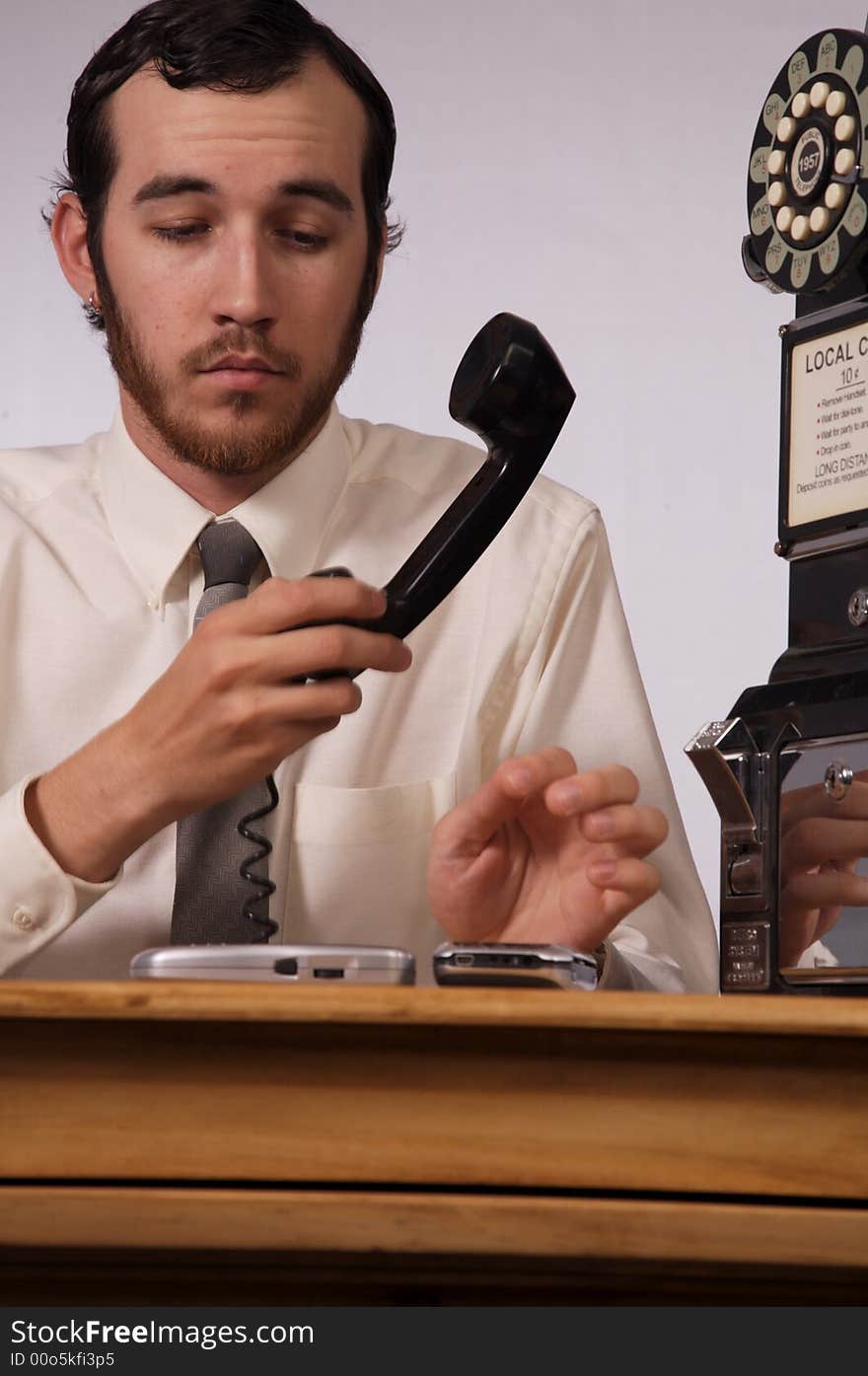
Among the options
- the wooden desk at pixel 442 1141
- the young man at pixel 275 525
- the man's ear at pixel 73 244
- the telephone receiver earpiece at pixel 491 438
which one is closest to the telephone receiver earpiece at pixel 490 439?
the telephone receiver earpiece at pixel 491 438

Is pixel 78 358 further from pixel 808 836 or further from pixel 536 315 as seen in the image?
pixel 808 836

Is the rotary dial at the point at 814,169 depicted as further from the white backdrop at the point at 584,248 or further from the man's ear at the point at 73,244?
the white backdrop at the point at 584,248

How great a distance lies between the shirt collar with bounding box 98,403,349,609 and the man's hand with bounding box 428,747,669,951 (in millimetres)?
424

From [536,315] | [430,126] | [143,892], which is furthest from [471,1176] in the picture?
[430,126]

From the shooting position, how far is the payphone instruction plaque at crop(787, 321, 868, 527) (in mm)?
895

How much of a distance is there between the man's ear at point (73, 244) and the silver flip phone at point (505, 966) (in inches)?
38.5

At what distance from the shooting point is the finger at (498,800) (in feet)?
2.71

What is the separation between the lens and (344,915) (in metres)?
1.27

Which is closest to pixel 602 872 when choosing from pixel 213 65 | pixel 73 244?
pixel 213 65

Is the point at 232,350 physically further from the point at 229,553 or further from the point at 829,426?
the point at 829,426

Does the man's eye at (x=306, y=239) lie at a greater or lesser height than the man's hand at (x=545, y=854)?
greater

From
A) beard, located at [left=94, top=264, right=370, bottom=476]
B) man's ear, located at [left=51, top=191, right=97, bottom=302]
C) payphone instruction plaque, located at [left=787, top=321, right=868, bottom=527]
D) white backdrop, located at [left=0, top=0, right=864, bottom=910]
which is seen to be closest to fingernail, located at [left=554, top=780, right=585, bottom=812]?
payphone instruction plaque, located at [left=787, top=321, right=868, bottom=527]

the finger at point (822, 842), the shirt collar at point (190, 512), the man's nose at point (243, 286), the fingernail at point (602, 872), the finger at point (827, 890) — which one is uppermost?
the man's nose at point (243, 286)
